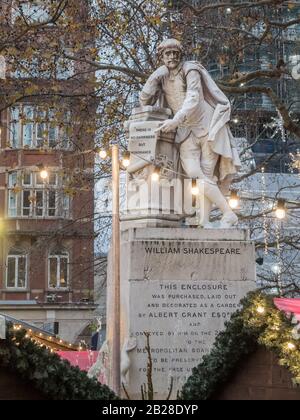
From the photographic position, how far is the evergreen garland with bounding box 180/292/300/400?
6.40 meters

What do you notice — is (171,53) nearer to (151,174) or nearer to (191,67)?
(191,67)

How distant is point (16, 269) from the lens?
35.4 meters

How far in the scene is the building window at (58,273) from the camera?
115 ft

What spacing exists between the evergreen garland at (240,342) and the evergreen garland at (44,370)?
101 centimetres

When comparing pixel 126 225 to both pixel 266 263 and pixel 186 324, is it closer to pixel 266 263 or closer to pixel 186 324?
pixel 186 324

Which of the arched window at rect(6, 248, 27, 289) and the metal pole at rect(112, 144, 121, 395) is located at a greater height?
the arched window at rect(6, 248, 27, 289)

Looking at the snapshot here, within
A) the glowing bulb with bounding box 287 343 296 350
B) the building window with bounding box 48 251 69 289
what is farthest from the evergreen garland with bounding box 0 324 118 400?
the building window with bounding box 48 251 69 289

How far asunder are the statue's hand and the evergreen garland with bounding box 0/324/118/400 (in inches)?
163

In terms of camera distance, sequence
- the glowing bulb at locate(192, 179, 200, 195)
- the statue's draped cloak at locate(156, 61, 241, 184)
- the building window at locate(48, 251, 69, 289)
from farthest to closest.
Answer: the building window at locate(48, 251, 69, 289)
the statue's draped cloak at locate(156, 61, 241, 184)
the glowing bulb at locate(192, 179, 200, 195)

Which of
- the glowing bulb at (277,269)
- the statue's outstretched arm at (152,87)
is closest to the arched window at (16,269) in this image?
the glowing bulb at (277,269)

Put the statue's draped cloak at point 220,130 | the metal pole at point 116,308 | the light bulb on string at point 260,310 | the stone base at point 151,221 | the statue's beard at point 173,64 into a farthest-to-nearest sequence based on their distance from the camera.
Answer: the statue's beard at point 173,64 < the statue's draped cloak at point 220,130 < the stone base at point 151,221 < the metal pole at point 116,308 < the light bulb on string at point 260,310

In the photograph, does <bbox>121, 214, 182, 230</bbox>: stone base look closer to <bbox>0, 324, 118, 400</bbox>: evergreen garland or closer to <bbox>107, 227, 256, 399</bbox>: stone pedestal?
<bbox>107, 227, 256, 399</bbox>: stone pedestal

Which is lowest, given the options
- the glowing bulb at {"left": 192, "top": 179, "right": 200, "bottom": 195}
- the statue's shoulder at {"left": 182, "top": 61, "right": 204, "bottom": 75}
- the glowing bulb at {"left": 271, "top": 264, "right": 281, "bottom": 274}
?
the glowing bulb at {"left": 271, "top": 264, "right": 281, "bottom": 274}

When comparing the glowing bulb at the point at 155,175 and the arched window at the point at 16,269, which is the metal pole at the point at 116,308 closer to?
the glowing bulb at the point at 155,175
